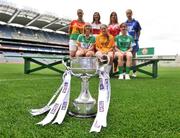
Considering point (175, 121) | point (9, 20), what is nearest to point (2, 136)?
point (175, 121)

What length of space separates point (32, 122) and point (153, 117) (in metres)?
0.88

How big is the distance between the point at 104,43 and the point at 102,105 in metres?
3.54

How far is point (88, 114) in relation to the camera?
6.70 feet

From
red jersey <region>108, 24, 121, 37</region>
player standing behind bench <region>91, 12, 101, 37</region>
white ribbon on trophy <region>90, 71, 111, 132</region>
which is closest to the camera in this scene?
white ribbon on trophy <region>90, 71, 111, 132</region>

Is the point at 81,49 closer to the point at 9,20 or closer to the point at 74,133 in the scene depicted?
the point at 74,133

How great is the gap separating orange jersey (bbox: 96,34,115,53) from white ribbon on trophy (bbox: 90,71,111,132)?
130 inches

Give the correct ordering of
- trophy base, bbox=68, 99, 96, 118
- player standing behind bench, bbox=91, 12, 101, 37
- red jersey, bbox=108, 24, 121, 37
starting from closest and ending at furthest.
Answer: trophy base, bbox=68, 99, 96, 118 → player standing behind bench, bbox=91, 12, 101, 37 → red jersey, bbox=108, 24, 121, 37

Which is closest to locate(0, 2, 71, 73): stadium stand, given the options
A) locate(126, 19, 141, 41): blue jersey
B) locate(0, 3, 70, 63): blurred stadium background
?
locate(0, 3, 70, 63): blurred stadium background

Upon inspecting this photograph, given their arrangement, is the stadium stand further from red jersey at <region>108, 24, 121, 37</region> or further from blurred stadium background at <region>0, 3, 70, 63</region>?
red jersey at <region>108, 24, 121, 37</region>

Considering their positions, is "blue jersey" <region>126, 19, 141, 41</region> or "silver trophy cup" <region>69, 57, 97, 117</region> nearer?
"silver trophy cup" <region>69, 57, 97, 117</region>

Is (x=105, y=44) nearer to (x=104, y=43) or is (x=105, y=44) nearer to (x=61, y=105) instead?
(x=104, y=43)

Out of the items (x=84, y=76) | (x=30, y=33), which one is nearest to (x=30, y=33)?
(x=30, y=33)

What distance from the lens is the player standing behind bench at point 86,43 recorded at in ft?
15.2

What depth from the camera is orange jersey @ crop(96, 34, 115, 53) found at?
5273 millimetres
